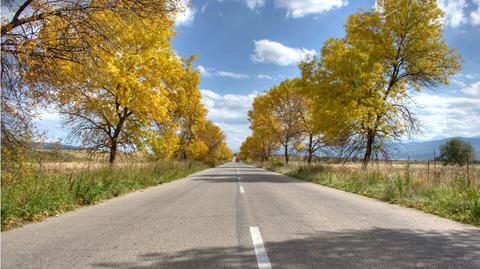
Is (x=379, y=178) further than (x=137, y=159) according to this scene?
No

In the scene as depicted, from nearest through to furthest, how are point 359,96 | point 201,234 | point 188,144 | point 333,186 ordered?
point 201,234 < point 333,186 < point 359,96 < point 188,144

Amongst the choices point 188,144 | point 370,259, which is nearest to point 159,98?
point 370,259

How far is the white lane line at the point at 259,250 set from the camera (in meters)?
4.68

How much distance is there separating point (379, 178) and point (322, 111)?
24.6 ft

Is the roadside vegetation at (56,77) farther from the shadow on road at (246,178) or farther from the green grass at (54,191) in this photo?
the shadow on road at (246,178)

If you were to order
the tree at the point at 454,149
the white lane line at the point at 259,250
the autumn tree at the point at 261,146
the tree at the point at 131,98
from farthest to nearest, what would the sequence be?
the tree at the point at 454,149, the autumn tree at the point at 261,146, the tree at the point at 131,98, the white lane line at the point at 259,250

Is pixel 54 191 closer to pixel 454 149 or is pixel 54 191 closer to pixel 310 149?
pixel 310 149

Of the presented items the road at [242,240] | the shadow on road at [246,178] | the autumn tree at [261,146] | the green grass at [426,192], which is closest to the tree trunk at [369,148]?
the shadow on road at [246,178]

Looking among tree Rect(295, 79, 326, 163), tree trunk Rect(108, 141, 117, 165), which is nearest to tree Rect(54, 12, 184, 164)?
tree trunk Rect(108, 141, 117, 165)

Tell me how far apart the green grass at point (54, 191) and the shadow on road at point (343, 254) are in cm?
422

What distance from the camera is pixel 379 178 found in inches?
689

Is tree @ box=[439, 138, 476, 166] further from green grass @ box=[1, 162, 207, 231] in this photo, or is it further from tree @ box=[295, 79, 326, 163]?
green grass @ box=[1, 162, 207, 231]

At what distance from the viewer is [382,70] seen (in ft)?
76.3

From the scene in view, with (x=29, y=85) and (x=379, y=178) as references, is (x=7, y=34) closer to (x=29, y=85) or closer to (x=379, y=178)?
(x=29, y=85)
